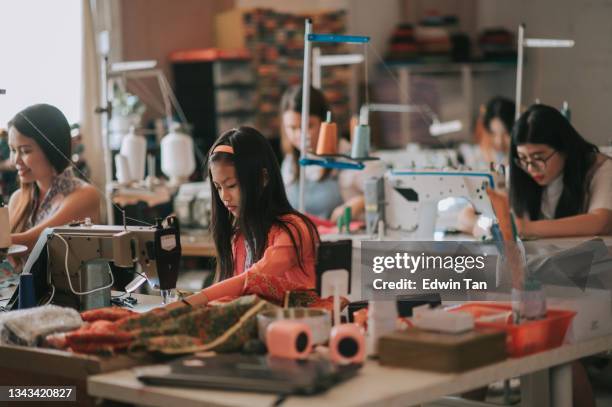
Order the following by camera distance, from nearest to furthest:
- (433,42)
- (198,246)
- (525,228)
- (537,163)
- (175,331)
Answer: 1. (175,331)
2. (525,228)
3. (537,163)
4. (198,246)
5. (433,42)

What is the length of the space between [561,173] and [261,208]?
1406mm

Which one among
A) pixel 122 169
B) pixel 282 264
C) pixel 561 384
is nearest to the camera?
pixel 561 384

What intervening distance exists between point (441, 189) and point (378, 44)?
5.40m

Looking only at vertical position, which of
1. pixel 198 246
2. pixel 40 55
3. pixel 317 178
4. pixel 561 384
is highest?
pixel 40 55

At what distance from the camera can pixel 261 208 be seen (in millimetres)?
2895

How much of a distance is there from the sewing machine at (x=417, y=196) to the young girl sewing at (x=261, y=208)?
961 mm

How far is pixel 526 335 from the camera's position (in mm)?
2215

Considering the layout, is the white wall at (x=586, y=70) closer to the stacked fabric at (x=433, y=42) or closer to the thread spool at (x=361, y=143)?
the thread spool at (x=361, y=143)

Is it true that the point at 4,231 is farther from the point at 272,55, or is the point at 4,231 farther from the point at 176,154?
the point at 272,55

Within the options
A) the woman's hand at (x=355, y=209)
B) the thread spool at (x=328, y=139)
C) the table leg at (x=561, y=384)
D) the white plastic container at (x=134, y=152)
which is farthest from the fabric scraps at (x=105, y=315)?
the white plastic container at (x=134, y=152)

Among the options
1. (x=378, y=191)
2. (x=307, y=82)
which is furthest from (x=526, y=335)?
(x=307, y=82)

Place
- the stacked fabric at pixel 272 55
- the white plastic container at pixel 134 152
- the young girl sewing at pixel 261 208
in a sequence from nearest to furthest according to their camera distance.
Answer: the young girl sewing at pixel 261 208 < the white plastic container at pixel 134 152 < the stacked fabric at pixel 272 55

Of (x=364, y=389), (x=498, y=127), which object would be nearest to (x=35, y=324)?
(x=364, y=389)

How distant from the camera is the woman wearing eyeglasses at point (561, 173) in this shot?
362 centimetres
